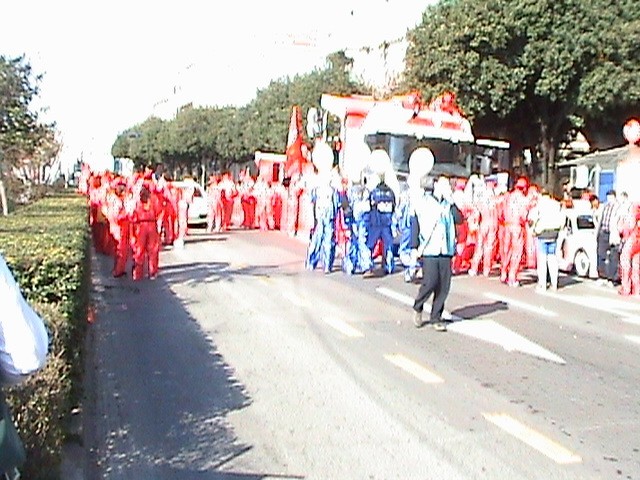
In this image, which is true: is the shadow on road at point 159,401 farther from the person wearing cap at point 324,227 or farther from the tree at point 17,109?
the tree at point 17,109

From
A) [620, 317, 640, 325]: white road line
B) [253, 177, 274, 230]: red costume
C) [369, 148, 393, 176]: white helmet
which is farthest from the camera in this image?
[253, 177, 274, 230]: red costume

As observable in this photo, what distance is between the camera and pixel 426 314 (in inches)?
477

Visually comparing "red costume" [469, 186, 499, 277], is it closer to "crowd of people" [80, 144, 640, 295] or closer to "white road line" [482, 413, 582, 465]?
"crowd of people" [80, 144, 640, 295]

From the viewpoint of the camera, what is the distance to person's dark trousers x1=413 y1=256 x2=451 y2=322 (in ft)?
36.6

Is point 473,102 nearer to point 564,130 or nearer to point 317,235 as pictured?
point 564,130

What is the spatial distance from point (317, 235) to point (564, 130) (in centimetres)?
2196

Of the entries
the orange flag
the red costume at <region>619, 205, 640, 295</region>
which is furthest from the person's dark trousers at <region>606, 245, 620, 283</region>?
the orange flag

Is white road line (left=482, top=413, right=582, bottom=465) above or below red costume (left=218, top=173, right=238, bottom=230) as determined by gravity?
below

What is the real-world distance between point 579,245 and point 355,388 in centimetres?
1124

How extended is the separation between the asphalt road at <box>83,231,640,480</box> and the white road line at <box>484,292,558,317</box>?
5 cm

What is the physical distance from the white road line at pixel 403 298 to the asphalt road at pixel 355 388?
0.08m

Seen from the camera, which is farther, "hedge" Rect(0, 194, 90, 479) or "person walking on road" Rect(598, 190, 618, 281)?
"person walking on road" Rect(598, 190, 618, 281)

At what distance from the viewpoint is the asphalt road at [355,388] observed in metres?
6.17

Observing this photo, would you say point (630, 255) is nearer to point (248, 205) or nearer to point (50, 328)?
point (50, 328)
